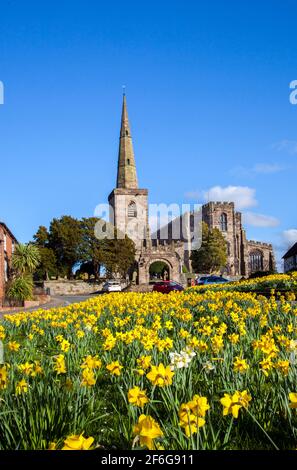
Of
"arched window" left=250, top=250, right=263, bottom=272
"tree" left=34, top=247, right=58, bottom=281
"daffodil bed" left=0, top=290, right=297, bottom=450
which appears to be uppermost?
"arched window" left=250, top=250, right=263, bottom=272

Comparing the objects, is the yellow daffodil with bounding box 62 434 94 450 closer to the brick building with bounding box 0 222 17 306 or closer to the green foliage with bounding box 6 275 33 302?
the green foliage with bounding box 6 275 33 302

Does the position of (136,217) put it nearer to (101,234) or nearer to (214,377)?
(101,234)

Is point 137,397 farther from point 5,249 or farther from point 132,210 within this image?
point 132,210

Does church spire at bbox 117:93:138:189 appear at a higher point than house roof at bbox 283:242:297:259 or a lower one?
higher

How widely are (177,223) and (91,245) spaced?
3873cm

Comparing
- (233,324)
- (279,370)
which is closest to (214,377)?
(279,370)

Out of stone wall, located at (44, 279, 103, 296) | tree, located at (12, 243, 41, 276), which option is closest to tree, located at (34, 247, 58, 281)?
stone wall, located at (44, 279, 103, 296)

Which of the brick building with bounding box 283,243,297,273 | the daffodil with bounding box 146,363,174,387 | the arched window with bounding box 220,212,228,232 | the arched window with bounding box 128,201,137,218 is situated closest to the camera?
the daffodil with bounding box 146,363,174,387

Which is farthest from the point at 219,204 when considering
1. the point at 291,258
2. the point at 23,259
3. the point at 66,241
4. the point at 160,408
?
the point at 160,408

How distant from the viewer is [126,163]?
8556 cm

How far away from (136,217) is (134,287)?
30830 millimetres

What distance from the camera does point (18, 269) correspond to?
120 feet

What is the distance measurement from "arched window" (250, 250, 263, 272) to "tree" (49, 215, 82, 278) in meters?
41.1

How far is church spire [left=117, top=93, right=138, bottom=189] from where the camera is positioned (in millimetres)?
84562
